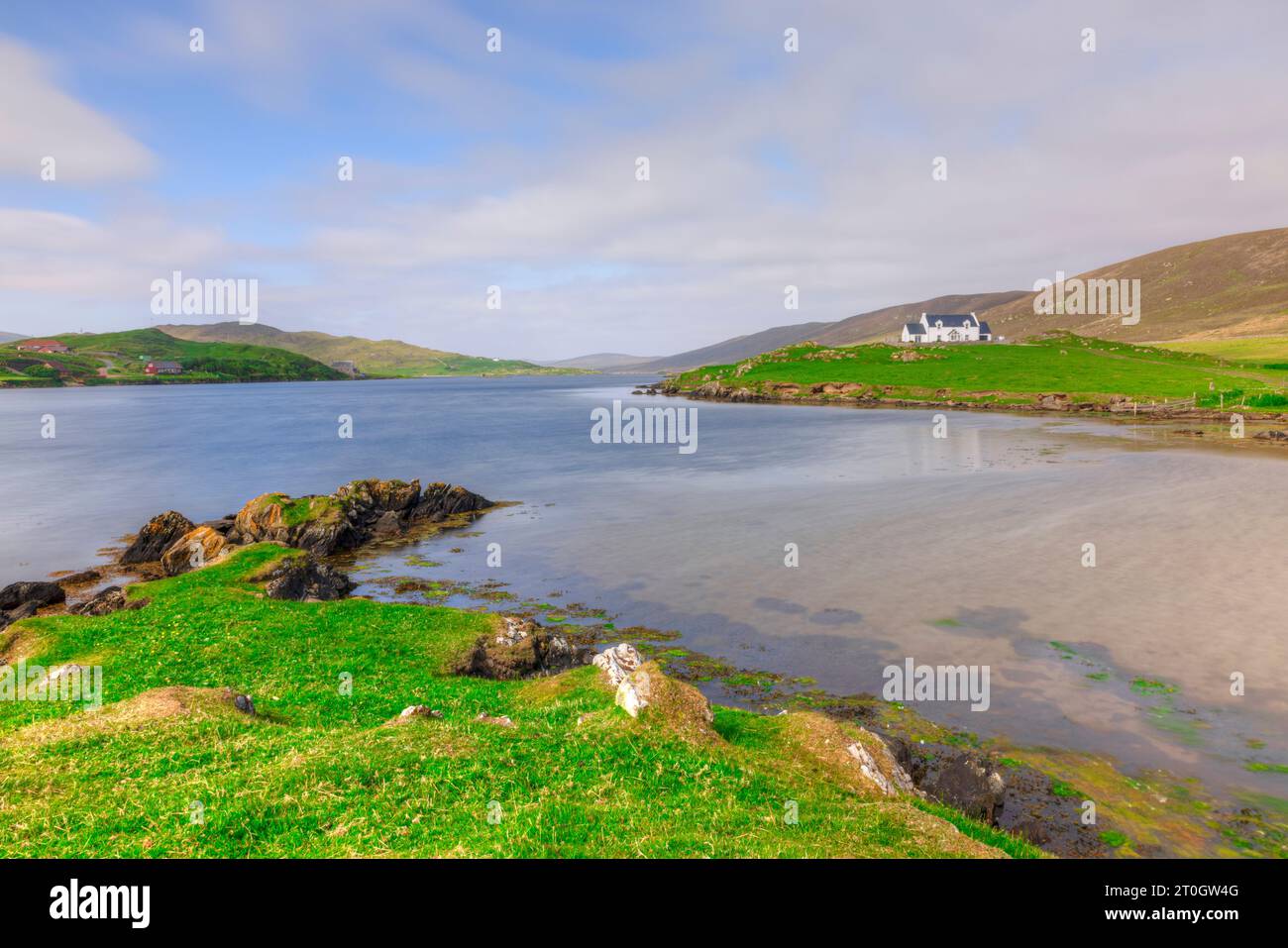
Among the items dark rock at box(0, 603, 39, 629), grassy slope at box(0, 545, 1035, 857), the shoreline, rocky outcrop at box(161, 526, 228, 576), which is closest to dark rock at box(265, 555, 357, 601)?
the shoreline

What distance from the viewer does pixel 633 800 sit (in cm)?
1162

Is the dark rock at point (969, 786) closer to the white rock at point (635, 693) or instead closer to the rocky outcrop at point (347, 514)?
the white rock at point (635, 693)

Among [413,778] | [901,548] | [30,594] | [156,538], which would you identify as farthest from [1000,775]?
[156,538]

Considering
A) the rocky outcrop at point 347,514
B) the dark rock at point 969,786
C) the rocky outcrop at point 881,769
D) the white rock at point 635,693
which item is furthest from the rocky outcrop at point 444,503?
the dark rock at point 969,786

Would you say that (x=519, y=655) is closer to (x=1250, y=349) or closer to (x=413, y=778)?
(x=413, y=778)

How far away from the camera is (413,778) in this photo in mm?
12109

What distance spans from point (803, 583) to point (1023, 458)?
49.3m

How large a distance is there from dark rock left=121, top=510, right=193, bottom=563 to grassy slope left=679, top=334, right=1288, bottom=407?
137079mm

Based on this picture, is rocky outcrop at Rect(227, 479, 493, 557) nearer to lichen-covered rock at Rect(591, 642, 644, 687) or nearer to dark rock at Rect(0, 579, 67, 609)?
dark rock at Rect(0, 579, 67, 609)

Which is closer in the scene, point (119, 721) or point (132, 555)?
point (119, 721)

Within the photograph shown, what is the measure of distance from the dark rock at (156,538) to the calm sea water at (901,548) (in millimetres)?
3201

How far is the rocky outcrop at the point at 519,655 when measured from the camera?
81.1 feet
